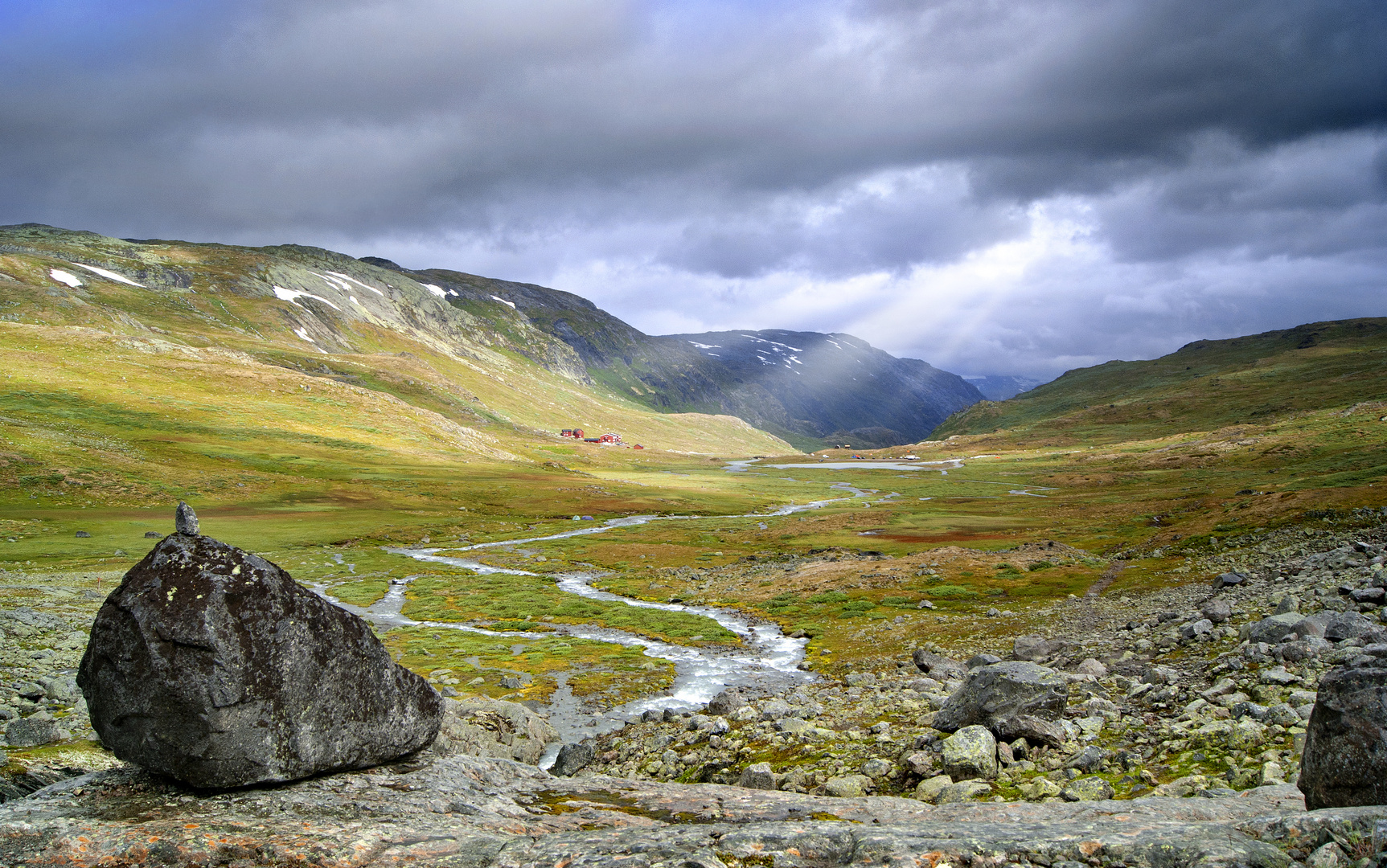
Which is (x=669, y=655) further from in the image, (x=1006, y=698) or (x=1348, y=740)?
(x=1348, y=740)

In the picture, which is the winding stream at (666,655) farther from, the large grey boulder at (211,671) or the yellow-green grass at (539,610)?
the large grey boulder at (211,671)

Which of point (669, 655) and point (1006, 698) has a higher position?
point (1006, 698)

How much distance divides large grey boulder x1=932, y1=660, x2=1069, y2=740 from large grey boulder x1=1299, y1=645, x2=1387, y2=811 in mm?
8086

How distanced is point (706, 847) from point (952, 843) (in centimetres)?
386

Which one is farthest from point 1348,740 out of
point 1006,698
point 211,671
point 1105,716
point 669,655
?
point 669,655

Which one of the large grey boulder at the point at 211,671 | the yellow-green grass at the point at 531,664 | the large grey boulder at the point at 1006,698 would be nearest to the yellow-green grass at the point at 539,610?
the yellow-green grass at the point at 531,664

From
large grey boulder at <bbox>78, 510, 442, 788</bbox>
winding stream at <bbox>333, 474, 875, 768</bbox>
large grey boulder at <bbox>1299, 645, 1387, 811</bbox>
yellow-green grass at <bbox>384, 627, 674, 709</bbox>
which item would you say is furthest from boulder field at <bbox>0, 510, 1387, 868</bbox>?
yellow-green grass at <bbox>384, 627, 674, 709</bbox>

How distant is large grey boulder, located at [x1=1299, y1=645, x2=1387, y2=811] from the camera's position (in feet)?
34.9

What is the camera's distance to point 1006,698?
19953 mm


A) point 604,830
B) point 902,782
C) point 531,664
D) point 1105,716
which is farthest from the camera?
point 531,664

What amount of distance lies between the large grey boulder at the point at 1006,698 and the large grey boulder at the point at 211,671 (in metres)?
17.0

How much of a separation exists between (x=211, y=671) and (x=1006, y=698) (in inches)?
774

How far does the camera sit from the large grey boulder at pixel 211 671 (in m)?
13.1

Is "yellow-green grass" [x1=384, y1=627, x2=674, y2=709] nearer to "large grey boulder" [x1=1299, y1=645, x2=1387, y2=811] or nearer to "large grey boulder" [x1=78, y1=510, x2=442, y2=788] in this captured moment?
"large grey boulder" [x1=78, y1=510, x2=442, y2=788]
